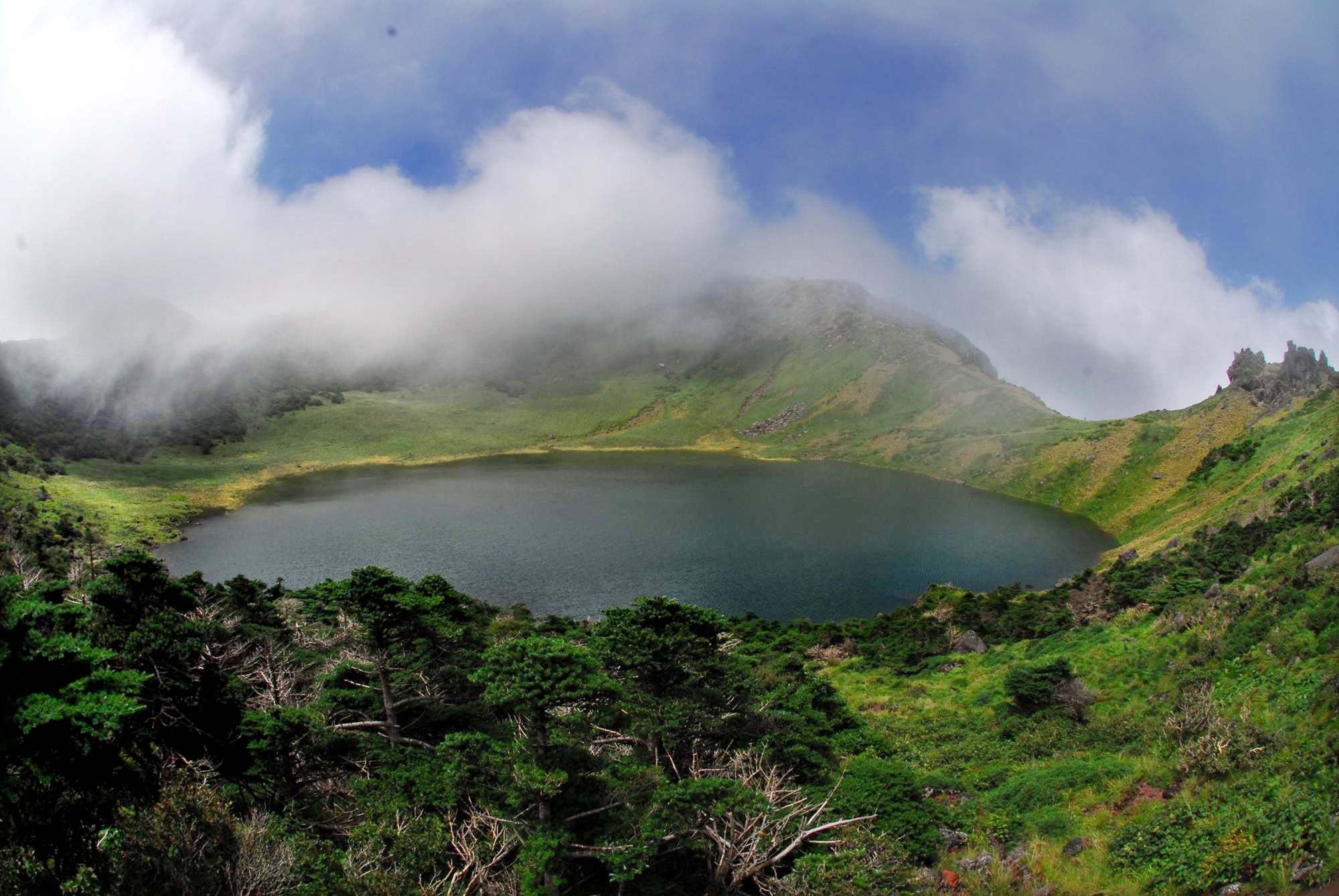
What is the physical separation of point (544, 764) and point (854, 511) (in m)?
79.1

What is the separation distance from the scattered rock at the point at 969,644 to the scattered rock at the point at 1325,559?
692 inches

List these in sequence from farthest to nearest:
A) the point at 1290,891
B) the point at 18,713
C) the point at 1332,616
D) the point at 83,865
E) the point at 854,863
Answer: the point at 1332,616 < the point at 854,863 < the point at 18,713 < the point at 83,865 < the point at 1290,891

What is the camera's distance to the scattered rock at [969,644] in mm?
38250

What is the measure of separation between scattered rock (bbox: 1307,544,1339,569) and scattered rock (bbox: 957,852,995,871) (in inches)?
641

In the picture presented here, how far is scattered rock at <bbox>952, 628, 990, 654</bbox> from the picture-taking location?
125ft

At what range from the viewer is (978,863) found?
14.6 meters

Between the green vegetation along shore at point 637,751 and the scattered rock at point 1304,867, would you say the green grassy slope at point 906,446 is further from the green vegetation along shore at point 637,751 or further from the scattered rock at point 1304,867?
the scattered rock at point 1304,867

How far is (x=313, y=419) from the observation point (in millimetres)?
179125

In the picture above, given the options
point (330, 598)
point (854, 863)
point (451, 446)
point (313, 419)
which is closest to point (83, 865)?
point (330, 598)

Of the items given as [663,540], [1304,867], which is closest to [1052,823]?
[1304,867]

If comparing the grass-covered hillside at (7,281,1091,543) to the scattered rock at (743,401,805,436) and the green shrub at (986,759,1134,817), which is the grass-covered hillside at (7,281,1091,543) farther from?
the green shrub at (986,759,1134,817)

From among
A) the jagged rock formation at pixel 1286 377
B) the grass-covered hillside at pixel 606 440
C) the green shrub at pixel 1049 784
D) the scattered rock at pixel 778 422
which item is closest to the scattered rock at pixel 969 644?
the green shrub at pixel 1049 784

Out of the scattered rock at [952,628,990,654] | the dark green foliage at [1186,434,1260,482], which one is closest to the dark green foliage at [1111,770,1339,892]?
the scattered rock at [952,628,990,654]

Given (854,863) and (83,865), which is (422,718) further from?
(854,863)
